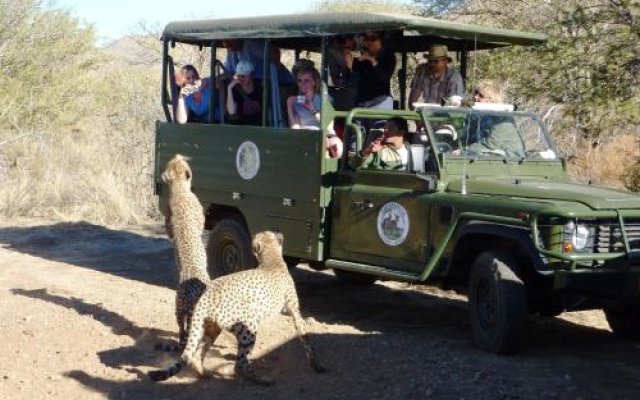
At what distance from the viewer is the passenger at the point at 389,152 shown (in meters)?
7.62

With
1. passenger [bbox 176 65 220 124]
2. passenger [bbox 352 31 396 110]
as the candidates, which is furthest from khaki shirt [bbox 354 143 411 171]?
passenger [bbox 176 65 220 124]

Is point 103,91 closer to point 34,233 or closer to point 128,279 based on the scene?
point 34,233

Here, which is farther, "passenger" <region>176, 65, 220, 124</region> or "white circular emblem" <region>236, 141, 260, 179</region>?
"passenger" <region>176, 65, 220, 124</region>

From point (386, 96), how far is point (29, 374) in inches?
158

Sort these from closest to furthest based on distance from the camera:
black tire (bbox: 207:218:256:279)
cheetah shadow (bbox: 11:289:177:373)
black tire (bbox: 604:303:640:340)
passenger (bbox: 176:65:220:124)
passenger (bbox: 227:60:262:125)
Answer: cheetah shadow (bbox: 11:289:177:373)
black tire (bbox: 604:303:640:340)
black tire (bbox: 207:218:256:279)
passenger (bbox: 227:60:262:125)
passenger (bbox: 176:65:220:124)

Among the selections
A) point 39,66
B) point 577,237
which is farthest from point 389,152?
point 39,66

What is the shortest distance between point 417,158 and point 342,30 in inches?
45.3

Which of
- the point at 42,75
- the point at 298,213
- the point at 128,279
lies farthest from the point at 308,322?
the point at 42,75

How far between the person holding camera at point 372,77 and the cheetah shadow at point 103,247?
2624mm

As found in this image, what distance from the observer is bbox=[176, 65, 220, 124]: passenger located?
9.56 metres

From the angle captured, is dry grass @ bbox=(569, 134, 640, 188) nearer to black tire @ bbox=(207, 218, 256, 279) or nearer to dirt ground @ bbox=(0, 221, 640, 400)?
dirt ground @ bbox=(0, 221, 640, 400)

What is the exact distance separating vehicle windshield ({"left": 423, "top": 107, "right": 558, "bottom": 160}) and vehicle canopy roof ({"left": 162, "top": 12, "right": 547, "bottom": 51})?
0.67m

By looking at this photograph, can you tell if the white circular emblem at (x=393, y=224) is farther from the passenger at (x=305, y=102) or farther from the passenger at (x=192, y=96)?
the passenger at (x=192, y=96)

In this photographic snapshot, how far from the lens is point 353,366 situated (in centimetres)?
639
